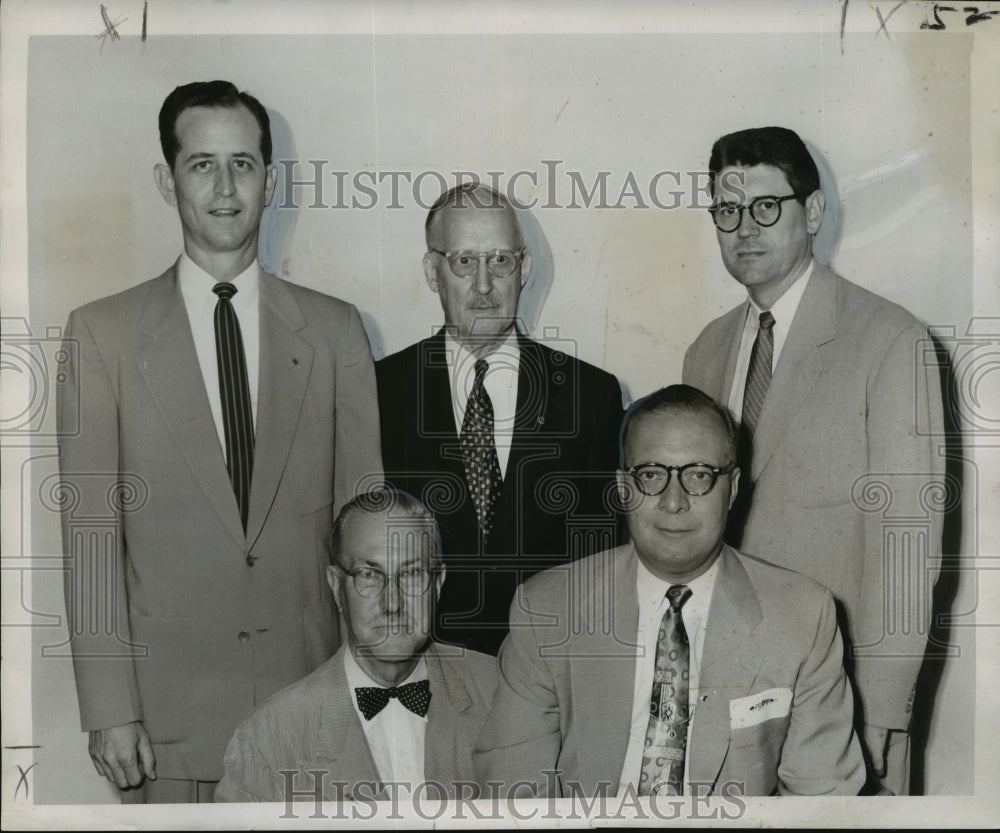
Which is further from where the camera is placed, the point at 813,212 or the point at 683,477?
the point at 813,212

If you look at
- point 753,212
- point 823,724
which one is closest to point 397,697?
point 823,724

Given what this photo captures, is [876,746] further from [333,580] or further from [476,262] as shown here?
[476,262]

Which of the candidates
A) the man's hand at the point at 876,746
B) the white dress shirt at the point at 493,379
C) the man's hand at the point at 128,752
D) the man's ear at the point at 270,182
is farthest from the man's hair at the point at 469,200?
the man's hand at the point at 876,746

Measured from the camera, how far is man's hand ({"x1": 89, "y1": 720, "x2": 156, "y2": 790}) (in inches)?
115

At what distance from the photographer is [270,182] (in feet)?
9.48

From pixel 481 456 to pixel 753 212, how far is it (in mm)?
945

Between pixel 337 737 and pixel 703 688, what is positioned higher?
pixel 703 688

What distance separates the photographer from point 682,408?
284 cm

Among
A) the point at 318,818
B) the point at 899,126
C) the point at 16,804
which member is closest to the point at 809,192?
the point at 899,126

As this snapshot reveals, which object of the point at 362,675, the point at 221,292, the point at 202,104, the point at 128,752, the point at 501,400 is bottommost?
the point at 128,752

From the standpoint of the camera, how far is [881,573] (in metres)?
2.89

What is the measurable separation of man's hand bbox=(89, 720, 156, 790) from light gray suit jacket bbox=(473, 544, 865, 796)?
873 mm

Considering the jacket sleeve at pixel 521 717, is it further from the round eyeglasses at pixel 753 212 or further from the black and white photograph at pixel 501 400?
the round eyeglasses at pixel 753 212

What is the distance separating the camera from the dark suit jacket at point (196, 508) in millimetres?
2859
